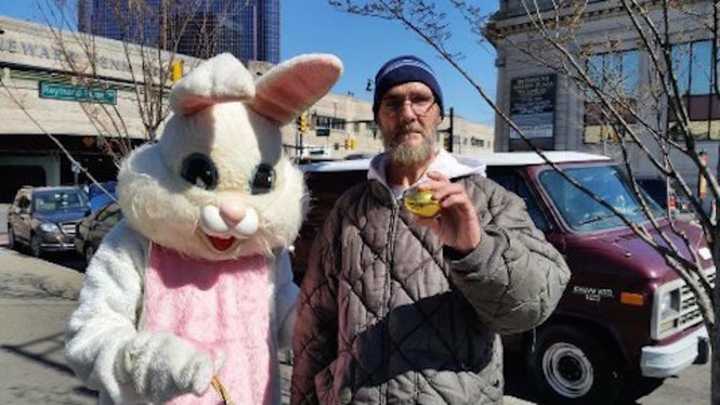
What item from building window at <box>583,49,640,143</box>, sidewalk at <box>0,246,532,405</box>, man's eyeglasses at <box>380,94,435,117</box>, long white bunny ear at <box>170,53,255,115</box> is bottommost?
sidewalk at <box>0,246,532,405</box>

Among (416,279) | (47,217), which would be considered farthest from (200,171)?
(47,217)

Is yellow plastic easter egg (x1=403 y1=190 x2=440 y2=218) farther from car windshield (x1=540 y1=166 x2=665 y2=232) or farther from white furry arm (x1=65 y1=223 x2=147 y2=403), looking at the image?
car windshield (x1=540 y1=166 x2=665 y2=232)

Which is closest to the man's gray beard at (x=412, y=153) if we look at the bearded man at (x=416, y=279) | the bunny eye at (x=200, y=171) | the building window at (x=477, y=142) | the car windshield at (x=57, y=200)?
the bearded man at (x=416, y=279)

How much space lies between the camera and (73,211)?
1491 cm

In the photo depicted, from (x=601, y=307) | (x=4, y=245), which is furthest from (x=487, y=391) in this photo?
(x=4, y=245)

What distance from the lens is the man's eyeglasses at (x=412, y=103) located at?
203 cm

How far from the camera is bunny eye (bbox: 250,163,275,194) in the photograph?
2207 millimetres

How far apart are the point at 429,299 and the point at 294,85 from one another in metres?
0.88

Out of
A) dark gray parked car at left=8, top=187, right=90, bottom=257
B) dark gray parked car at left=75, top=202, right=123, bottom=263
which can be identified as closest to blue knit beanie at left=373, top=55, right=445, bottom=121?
dark gray parked car at left=75, top=202, right=123, bottom=263

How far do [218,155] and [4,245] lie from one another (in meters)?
18.8

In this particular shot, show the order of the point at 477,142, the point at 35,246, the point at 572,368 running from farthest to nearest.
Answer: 1. the point at 477,142
2. the point at 35,246
3. the point at 572,368

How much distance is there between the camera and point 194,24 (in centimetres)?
612

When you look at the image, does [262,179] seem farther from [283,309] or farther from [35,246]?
[35,246]

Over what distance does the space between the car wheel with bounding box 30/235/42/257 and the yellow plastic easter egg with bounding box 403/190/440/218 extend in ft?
47.0
